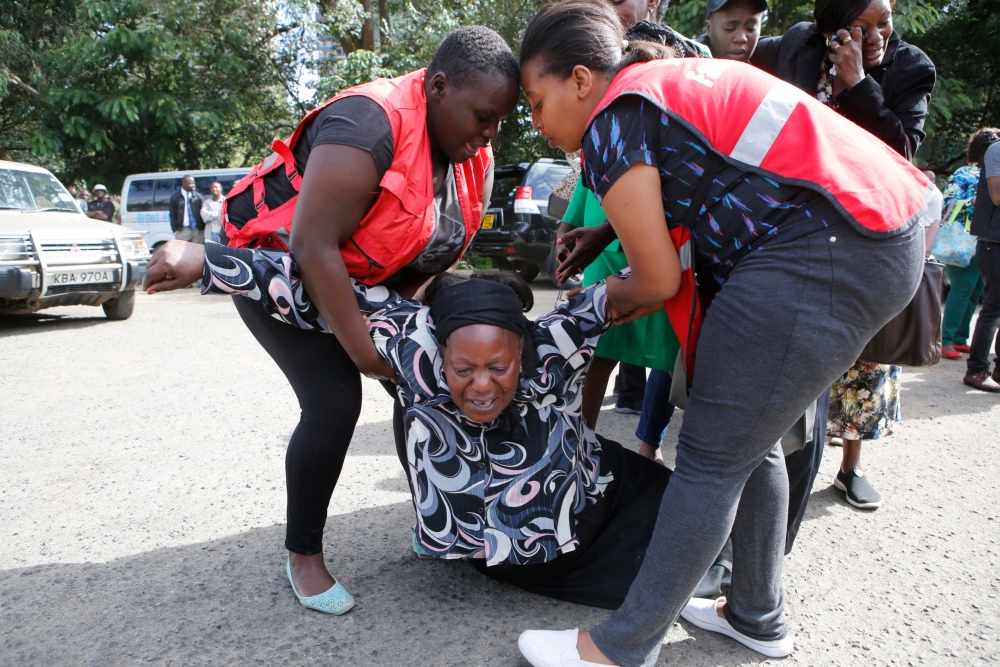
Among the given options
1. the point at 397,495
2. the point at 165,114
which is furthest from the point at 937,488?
the point at 165,114

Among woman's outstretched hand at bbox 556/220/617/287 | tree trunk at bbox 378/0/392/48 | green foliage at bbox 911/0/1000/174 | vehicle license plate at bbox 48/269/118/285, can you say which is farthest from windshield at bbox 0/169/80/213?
green foliage at bbox 911/0/1000/174

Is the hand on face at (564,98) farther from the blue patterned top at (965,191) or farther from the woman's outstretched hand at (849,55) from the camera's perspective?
the blue patterned top at (965,191)

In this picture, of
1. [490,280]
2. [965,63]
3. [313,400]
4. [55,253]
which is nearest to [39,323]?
[55,253]

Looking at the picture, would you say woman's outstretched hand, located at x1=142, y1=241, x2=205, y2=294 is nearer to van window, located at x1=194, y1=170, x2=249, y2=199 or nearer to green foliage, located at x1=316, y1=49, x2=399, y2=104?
green foliage, located at x1=316, y1=49, x2=399, y2=104

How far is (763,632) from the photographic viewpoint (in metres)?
2.05

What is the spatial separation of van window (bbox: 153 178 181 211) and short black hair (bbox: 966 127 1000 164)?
557 inches

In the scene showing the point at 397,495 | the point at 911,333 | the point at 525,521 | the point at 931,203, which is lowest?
the point at 397,495

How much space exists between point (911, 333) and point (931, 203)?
488 millimetres

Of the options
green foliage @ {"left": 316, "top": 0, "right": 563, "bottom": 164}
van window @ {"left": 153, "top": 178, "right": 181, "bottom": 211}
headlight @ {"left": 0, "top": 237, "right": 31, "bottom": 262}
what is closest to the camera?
headlight @ {"left": 0, "top": 237, "right": 31, "bottom": 262}

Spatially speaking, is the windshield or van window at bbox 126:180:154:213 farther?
van window at bbox 126:180:154:213

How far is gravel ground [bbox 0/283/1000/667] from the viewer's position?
6.97 feet

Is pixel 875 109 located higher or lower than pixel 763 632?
higher

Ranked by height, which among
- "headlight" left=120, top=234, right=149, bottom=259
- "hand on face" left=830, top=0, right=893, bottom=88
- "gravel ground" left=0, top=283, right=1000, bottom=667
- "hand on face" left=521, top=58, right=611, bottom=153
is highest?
"hand on face" left=830, top=0, right=893, bottom=88

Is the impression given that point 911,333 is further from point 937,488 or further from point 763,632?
point 937,488
